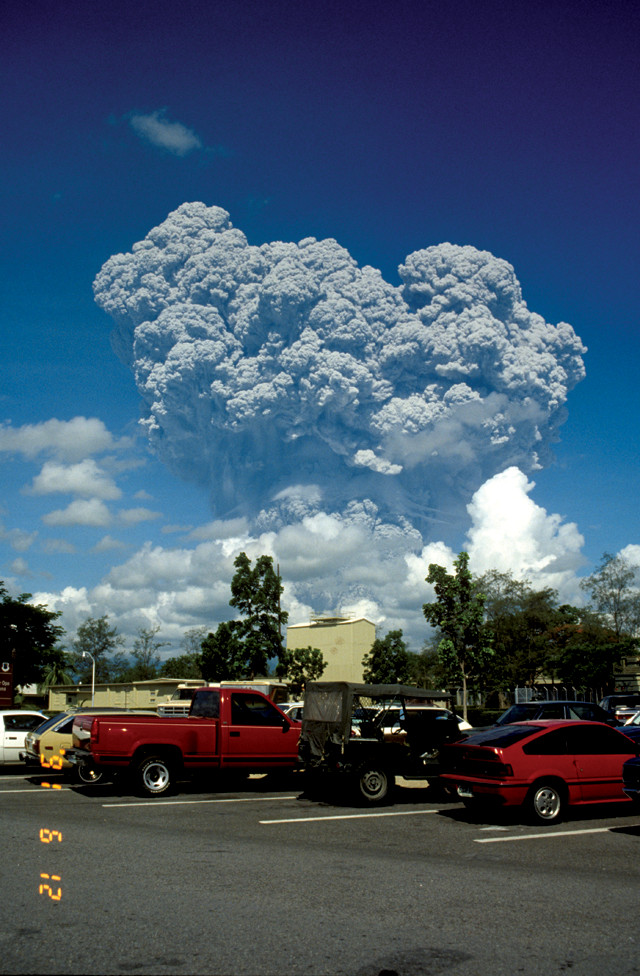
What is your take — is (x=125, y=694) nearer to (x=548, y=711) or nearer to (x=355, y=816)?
(x=548, y=711)

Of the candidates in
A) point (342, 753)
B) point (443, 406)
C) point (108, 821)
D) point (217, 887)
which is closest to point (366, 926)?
point (217, 887)

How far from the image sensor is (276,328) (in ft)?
364

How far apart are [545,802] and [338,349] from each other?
101361 millimetres

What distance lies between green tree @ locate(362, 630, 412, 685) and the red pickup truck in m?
46.9

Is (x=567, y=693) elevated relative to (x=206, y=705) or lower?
lower

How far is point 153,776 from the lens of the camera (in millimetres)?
13258

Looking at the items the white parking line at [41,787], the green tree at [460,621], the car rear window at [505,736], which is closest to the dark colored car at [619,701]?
the green tree at [460,621]

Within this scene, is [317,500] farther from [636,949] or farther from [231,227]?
[636,949]

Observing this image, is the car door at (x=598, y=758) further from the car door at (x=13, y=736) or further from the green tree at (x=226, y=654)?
the green tree at (x=226, y=654)

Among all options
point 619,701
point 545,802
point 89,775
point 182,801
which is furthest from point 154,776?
point 619,701

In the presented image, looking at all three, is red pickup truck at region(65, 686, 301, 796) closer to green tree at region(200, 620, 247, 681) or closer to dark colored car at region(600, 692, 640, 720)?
dark colored car at region(600, 692, 640, 720)

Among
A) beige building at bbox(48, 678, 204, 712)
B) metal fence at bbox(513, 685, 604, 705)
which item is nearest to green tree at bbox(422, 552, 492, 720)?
metal fence at bbox(513, 685, 604, 705)

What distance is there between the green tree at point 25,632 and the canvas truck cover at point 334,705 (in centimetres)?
3793

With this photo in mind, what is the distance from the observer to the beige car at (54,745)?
15.3m
